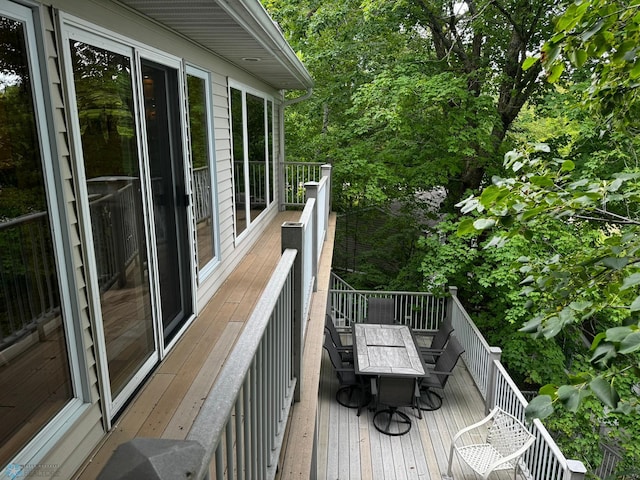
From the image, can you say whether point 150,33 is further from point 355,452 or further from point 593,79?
point 355,452

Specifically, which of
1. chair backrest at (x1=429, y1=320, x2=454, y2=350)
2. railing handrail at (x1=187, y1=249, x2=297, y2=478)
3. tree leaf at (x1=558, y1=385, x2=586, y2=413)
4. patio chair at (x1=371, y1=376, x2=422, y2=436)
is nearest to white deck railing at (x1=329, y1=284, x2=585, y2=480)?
chair backrest at (x1=429, y1=320, x2=454, y2=350)

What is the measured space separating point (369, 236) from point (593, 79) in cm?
1106

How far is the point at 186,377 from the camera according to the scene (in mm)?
2916

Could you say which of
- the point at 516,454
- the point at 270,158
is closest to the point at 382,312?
the point at 270,158

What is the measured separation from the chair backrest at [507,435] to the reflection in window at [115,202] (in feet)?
14.9

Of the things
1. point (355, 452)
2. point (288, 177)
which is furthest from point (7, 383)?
point (288, 177)

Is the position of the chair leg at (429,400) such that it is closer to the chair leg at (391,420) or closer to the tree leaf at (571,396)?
the chair leg at (391,420)

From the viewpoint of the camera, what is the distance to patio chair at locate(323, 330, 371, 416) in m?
6.79

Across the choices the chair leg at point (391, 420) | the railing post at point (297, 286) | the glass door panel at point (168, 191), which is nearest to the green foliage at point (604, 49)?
the railing post at point (297, 286)

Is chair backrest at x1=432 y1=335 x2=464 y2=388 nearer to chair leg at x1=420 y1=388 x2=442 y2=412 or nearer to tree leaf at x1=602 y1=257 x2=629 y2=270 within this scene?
chair leg at x1=420 y1=388 x2=442 y2=412

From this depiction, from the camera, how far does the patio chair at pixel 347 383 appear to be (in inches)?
267

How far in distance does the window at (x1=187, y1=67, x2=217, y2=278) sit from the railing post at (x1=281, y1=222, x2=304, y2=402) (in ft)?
5.59

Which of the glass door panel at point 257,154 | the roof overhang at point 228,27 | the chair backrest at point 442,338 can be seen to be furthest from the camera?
the chair backrest at point 442,338

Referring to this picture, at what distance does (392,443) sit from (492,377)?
71.3 inches
